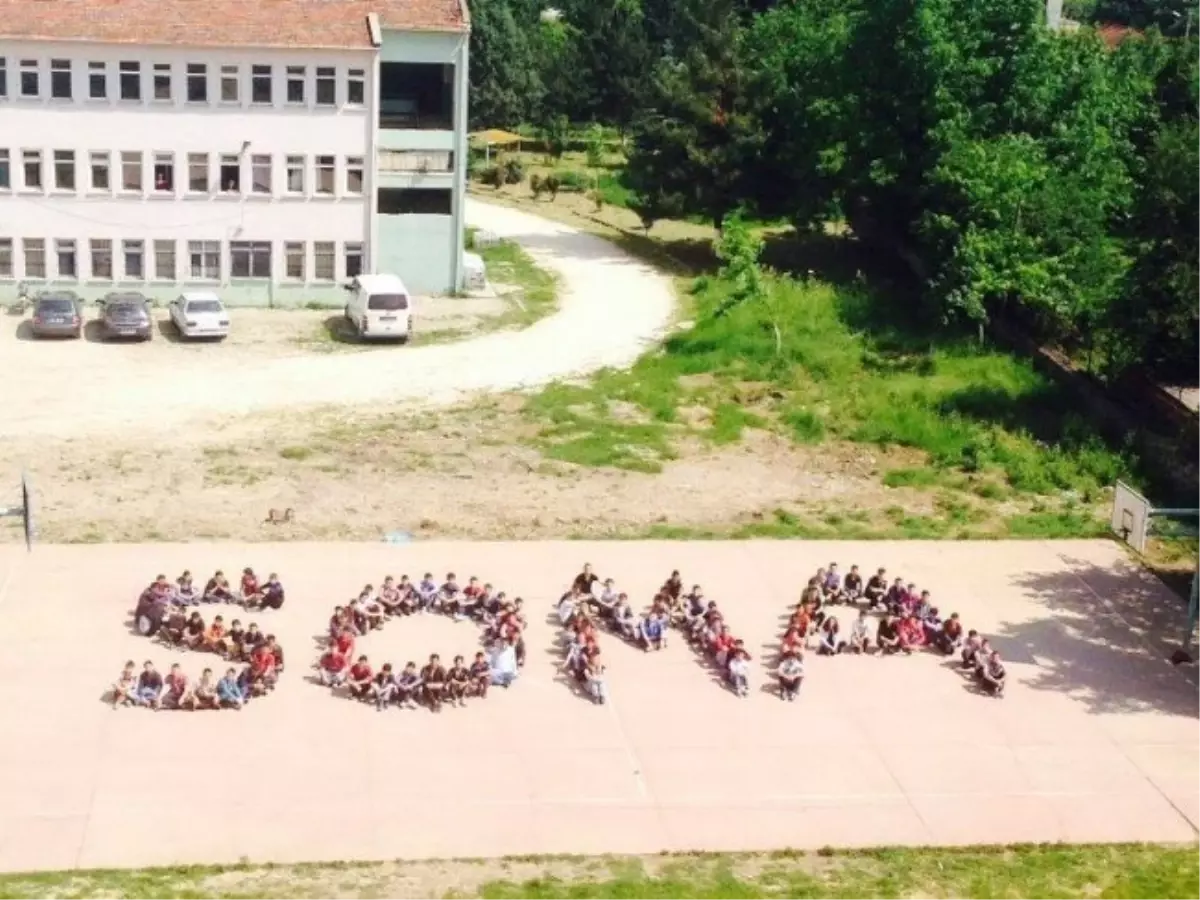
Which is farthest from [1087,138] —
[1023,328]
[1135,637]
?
[1135,637]

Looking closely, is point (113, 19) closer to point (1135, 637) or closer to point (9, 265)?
point (9, 265)

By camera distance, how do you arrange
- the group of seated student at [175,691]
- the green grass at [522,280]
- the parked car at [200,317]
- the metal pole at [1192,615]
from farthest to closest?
1. the green grass at [522,280]
2. the parked car at [200,317]
3. the metal pole at [1192,615]
4. the group of seated student at [175,691]

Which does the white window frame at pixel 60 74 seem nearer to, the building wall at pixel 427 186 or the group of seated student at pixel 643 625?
the building wall at pixel 427 186

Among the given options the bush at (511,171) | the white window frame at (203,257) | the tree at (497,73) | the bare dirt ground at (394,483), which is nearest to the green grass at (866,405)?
the bare dirt ground at (394,483)

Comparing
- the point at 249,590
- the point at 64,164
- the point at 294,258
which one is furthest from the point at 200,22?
the point at 249,590

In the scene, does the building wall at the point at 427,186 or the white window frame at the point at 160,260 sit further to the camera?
the building wall at the point at 427,186

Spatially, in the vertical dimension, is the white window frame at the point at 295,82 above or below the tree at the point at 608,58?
above
